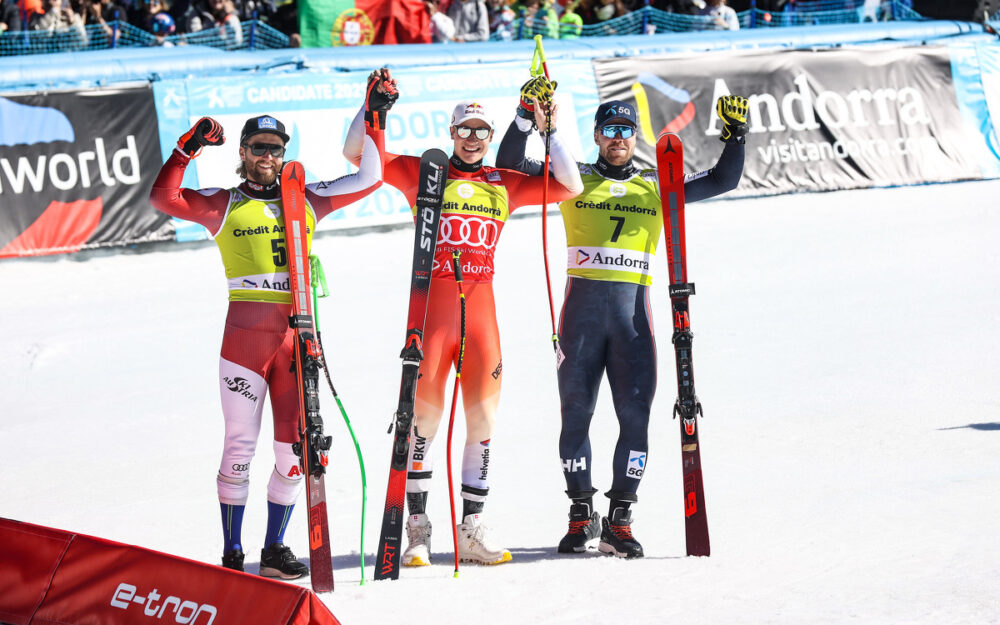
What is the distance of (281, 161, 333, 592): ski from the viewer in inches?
199

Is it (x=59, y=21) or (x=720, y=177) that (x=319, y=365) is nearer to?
(x=720, y=177)

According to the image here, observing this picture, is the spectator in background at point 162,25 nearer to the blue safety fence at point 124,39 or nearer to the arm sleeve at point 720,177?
the blue safety fence at point 124,39

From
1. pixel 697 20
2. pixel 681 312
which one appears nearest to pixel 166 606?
pixel 681 312

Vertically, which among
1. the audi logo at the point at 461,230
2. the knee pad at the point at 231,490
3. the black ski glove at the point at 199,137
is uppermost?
the black ski glove at the point at 199,137

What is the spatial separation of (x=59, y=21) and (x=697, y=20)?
907cm

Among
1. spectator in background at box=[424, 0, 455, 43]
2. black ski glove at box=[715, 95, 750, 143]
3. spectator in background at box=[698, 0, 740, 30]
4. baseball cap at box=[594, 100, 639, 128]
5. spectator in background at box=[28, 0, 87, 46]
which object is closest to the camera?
black ski glove at box=[715, 95, 750, 143]

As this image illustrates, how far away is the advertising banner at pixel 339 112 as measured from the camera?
12695mm

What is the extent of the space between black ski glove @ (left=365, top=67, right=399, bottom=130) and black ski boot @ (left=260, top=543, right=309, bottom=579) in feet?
6.80

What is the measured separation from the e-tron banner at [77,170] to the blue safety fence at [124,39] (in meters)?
1.61

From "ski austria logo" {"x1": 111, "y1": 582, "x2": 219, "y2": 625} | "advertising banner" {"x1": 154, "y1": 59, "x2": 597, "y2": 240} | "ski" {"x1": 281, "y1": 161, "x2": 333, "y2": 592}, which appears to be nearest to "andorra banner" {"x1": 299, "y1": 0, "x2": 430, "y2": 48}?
"advertising banner" {"x1": 154, "y1": 59, "x2": 597, "y2": 240}

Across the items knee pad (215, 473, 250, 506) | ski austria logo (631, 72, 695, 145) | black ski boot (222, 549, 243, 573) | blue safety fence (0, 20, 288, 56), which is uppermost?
blue safety fence (0, 20, 288, 56)

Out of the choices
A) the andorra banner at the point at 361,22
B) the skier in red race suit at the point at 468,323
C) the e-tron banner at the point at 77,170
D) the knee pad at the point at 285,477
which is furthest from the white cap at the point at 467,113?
the andorra banner at the point at 361,22

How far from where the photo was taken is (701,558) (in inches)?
213

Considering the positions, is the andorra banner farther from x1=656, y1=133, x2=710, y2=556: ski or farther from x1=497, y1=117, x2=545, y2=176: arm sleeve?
x1=656, y1=133, x2=710, y2=556: ski
